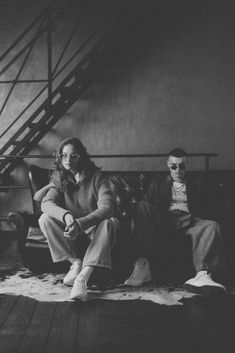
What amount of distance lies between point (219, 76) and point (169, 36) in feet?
2.47

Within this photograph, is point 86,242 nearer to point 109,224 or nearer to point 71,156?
point 109,224

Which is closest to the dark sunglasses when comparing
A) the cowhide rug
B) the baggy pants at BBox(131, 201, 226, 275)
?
the baggy pants at BBox(131, 201, 226, 275)

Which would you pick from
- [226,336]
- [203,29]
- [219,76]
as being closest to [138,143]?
[219,76]

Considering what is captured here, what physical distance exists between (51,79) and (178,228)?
2177mm

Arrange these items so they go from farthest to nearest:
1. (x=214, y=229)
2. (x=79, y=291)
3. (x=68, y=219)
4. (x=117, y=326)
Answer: (x=214, y=229), (x=68, y=219), (x=79, y=291), (x=117, y=326)

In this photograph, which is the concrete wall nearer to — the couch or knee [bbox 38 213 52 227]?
the couch

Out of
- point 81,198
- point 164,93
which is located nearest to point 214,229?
point 81,198

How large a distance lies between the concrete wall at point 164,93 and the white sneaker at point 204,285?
2.16 m

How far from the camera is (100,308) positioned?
2588 millimetres

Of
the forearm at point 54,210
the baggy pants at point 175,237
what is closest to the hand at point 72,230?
the forearm at point 54,210

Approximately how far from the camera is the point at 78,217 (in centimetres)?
328

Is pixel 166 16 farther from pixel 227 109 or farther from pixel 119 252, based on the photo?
pixel 119 252

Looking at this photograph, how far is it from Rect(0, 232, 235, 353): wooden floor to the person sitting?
26 centimetres

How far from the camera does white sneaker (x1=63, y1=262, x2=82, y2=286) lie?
303cm
